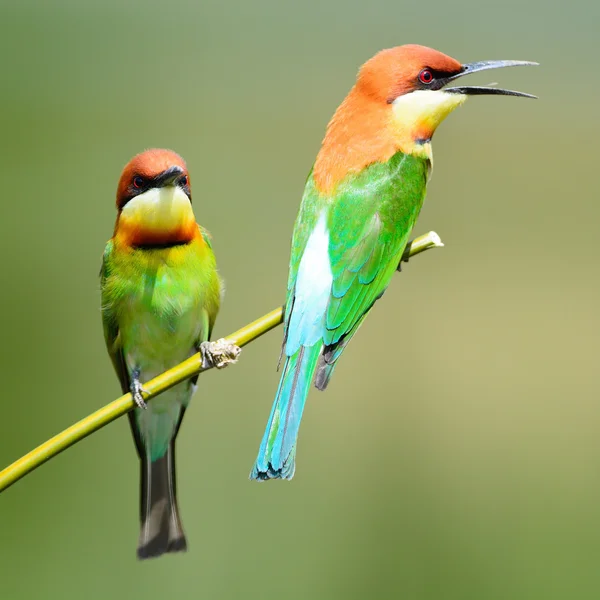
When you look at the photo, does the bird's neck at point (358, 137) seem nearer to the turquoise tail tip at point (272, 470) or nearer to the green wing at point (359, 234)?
the green wing at point (359, 234)

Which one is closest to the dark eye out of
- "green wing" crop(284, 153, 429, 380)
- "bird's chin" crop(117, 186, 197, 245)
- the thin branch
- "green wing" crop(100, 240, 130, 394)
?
"green wing" crop(284, 153, 429, 380)

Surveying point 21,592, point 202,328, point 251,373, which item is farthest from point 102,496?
point 202,328

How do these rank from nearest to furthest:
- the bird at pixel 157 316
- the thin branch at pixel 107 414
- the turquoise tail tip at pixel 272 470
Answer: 1. the thin branch at pixel 107 414
2. the turquoise tail tip at pixel 272 470
3. the bird at pixel 157 316

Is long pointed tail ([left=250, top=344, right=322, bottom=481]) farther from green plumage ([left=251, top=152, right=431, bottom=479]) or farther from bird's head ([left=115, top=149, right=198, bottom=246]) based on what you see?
bird's head ([left=115, top=149, right=198, bottom=246])

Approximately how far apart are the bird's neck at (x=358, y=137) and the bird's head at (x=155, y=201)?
0.22m

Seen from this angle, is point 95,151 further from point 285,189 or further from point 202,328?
point 202,328

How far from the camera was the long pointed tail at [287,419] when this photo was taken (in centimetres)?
109

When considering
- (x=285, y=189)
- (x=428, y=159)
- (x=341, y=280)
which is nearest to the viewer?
(x=341, y=280)

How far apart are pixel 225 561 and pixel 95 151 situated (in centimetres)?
250

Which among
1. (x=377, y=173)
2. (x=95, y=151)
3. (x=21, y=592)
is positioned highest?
(x=95, y=151)

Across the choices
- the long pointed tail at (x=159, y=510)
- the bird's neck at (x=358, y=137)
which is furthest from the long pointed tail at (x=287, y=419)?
the long pointed tail at (x=159, y=510)

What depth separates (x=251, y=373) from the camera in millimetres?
3947

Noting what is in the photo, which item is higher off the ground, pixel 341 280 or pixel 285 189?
pixel 285 189

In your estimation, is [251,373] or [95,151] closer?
[251,373]
